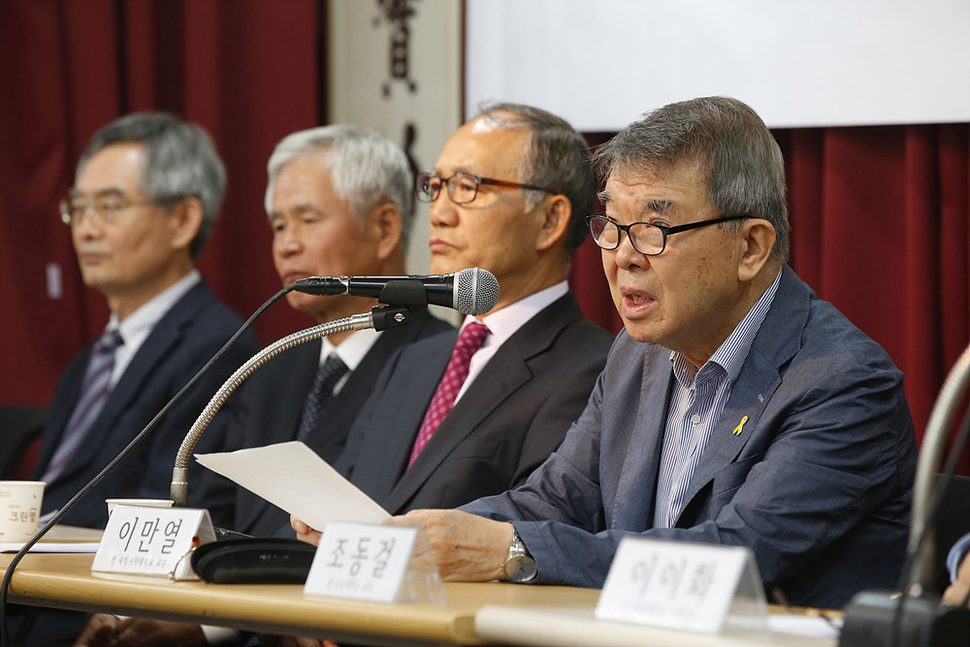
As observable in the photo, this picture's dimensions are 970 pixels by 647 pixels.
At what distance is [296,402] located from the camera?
9.89ft

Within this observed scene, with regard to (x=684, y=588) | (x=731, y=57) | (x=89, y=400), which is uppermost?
(x=731, y=57)

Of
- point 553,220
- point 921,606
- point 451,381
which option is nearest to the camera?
point 921,606

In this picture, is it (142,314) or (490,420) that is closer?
(490,420)

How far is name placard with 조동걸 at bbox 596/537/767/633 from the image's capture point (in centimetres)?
111

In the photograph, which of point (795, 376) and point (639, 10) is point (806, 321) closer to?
point (795, 376)

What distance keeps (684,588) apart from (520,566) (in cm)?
53

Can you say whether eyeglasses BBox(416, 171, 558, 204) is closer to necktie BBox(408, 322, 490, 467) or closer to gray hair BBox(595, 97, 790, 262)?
necktie BBox(408, 322, 490, 467)

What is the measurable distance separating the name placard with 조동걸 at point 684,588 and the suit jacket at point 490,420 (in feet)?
3.32

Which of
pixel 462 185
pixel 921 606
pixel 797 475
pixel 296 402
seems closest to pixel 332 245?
pixel 296 402

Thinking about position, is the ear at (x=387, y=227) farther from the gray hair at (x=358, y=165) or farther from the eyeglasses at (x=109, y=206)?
the eyeglasses at (x=109, y=206)

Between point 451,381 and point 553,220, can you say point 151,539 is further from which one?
point 553,220

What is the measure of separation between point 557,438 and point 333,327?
2.11 ft

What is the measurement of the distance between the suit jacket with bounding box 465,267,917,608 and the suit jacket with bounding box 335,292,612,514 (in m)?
0.35

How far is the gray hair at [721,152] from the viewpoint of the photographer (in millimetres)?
1839
